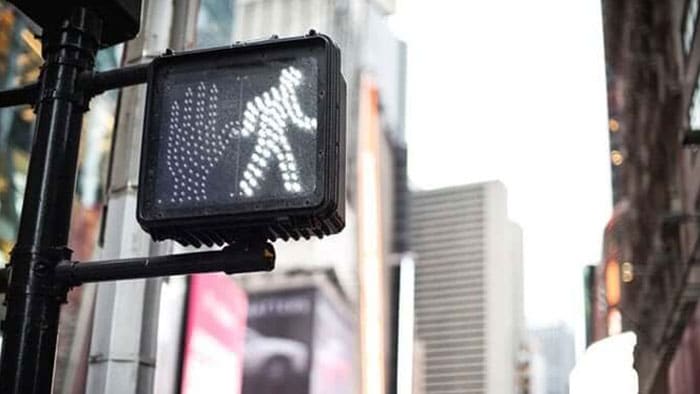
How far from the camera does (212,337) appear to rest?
12.5m

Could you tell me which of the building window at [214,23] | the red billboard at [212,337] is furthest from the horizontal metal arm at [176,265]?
the red billboard at [212,337]

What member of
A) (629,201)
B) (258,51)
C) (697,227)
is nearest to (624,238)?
(629,201)

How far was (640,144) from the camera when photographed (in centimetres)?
3819

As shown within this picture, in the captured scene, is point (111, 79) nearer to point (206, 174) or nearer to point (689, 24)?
point (206, 174)

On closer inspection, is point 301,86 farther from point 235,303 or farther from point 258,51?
point 235,303

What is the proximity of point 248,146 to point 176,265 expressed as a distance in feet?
1.24

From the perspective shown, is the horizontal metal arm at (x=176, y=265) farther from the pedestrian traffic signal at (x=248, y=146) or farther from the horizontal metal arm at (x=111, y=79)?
the horizontal metal arm at (x=111, y=79)

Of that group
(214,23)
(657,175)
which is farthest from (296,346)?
(214,23)

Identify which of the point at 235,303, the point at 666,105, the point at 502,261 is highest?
the point at 502,261

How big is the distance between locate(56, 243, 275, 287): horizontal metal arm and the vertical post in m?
0.06

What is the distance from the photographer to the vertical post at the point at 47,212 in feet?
8.49

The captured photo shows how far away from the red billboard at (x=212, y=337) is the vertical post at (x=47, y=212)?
9092 millimetres

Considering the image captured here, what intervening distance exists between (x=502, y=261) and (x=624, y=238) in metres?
146

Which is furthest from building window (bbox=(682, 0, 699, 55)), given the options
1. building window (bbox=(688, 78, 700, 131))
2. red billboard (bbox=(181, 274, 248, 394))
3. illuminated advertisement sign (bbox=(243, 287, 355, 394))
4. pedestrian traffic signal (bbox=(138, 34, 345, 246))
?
illuminated advertisement sign (bbox=(243, 287, 355, 394))
